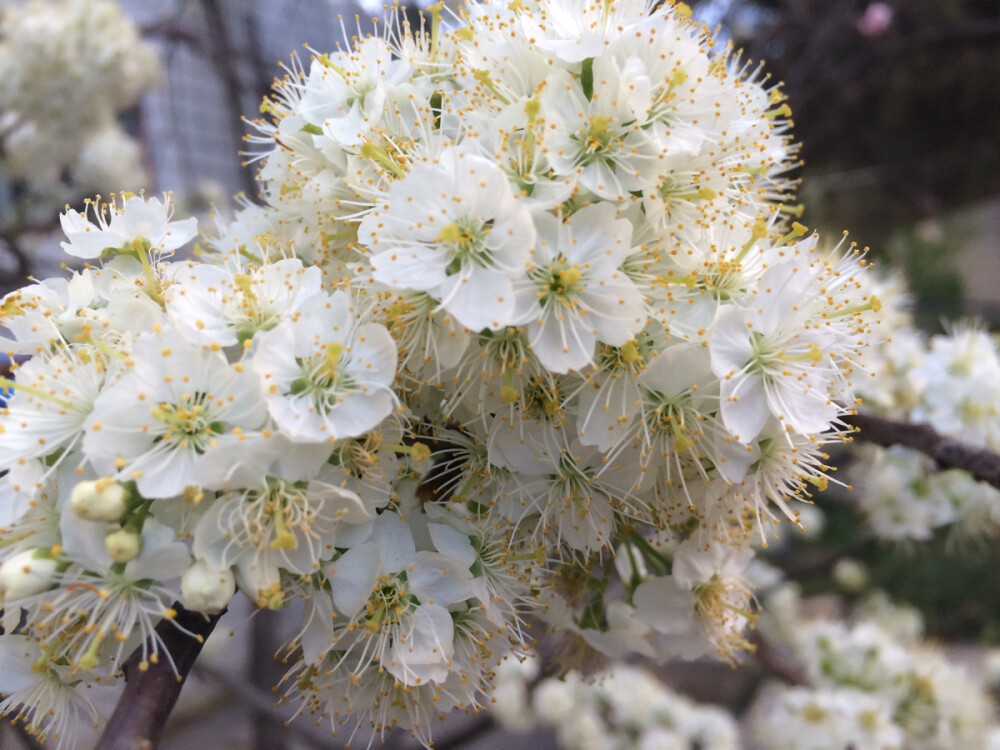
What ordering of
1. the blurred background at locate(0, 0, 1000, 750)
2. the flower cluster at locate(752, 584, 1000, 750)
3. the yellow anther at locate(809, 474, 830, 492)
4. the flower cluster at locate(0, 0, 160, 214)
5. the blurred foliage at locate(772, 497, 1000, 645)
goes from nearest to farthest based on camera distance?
1. the yellow anther at locate(809, 474, 830, 492)
2. the flower cluster at locate(752, 584, 1000, 750)
3. the flower cluster at locate(0, 0, 160, 214)
4. the blurred background at locate(0, 0, 1000, 750)
5. the blurred foliage at locate(772, 497, 1000, 645)

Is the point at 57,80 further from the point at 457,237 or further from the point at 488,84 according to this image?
the point at 457,237

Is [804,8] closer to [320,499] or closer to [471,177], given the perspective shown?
[471,177]

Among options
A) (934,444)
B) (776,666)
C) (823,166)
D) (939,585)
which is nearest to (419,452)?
(934,444)

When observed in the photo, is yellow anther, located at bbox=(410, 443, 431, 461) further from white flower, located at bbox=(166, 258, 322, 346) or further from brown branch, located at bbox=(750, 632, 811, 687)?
brown branch, located at bbox=(750, 632, 811, 687)

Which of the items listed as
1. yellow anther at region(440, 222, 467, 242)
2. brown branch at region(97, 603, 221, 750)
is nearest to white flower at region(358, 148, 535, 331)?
yellow anther at region(440, 222, 467, 242)

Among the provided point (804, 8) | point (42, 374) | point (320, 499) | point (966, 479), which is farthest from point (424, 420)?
point (804, 8)

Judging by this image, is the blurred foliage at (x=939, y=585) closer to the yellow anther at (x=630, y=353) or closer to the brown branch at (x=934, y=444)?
the brown branch at (x=934, y=444)
